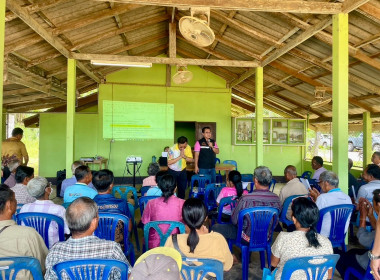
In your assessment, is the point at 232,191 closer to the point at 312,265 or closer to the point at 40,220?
the point at 312,265

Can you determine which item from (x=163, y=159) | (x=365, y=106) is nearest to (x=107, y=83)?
(x=163, y=159)

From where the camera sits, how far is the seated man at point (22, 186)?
10.2 ft

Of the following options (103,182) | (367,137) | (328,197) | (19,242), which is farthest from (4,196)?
(367,137)

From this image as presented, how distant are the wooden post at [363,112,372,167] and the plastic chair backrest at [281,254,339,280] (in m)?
7.22

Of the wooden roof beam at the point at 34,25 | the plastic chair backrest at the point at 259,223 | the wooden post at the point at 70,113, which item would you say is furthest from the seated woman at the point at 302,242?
the wooden post at the point at 70,113

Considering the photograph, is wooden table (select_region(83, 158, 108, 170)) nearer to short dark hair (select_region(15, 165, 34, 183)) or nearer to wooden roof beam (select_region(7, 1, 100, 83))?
wooden roof beam (select_region(7, 1, 100, 83))

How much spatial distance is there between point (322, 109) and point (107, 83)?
6747mm

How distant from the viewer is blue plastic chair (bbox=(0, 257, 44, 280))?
1.47 m

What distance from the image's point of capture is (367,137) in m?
7.89

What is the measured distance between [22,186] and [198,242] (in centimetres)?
236

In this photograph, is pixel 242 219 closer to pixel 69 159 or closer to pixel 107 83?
pixel 69 159

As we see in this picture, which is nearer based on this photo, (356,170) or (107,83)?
Result: (356,170)

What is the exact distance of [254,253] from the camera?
11.3 ft

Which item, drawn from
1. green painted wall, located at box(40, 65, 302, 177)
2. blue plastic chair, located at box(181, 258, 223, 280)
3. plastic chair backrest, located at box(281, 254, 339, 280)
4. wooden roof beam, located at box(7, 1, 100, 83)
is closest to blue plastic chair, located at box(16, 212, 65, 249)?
blue plastic chair, located at box(181, 258, 223, 280)
